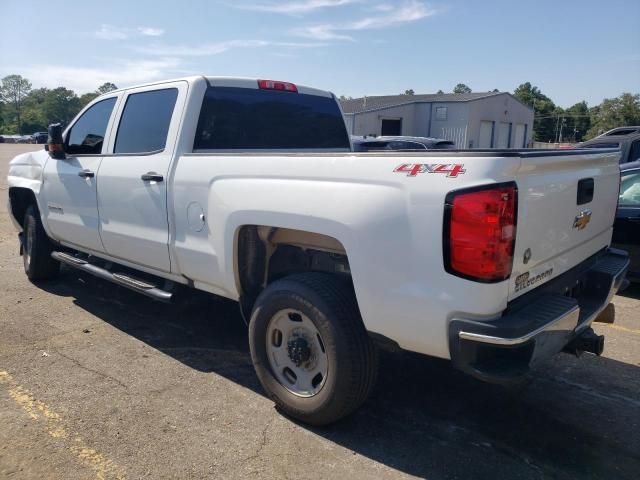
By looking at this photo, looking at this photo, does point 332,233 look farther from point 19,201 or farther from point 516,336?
point 19,201

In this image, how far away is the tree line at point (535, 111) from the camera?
61.0 m

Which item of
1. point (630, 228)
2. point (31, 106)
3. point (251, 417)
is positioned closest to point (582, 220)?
point (251, 417)

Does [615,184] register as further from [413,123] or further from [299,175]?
[413,123]

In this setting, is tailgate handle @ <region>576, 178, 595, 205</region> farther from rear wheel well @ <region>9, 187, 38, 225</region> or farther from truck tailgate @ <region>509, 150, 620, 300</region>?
rear wheel well @ <region>9, 187, 38, 225</region>

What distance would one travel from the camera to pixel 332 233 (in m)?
2.90

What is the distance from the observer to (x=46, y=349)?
445 centimetres

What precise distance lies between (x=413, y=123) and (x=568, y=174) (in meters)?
42.7

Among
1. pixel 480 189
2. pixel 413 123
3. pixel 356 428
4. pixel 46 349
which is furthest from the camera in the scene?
pixel 413 123

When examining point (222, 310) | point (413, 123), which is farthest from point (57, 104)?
point (222, 310)

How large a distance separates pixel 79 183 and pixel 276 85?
2037mm

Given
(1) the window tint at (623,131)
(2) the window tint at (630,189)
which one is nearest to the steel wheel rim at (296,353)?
(2) the window tint at (630,189)

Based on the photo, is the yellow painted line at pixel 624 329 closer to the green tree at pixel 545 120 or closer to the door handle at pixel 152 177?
the door handle at pixel 152 177

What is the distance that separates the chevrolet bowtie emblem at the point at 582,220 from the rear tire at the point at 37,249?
5.35 metres

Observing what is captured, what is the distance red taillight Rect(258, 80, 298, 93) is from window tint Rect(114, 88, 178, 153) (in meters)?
0.77
